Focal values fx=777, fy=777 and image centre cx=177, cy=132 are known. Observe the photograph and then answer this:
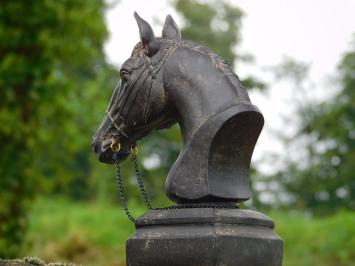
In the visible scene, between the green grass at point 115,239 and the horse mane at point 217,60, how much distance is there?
26.3ft

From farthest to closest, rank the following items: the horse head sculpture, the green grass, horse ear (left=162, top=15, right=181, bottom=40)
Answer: the green grass → horse ear (left=162, top=15, right=181, bottom=40) → the horse head sculpture

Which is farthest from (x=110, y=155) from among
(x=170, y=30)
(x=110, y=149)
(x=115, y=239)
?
(x=115, y=239)

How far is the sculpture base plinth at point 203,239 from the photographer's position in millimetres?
3498

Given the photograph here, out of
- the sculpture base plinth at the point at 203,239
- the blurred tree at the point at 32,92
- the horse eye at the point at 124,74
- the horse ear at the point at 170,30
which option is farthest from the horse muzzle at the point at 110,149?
the blurred tree at the point at 32,92

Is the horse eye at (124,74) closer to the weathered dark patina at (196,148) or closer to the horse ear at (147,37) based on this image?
the weathered dark patina at (196,148)

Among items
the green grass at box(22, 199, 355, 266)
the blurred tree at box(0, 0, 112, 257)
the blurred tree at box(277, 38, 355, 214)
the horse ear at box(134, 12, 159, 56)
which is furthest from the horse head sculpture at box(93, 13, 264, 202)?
the blurred tree at box(277, 38, 355, 214)

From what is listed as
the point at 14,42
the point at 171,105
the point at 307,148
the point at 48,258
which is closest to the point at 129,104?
the point at 171,105

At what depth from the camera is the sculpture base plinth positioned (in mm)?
3498

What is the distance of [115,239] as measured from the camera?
45.4 ft

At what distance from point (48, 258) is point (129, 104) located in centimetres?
916

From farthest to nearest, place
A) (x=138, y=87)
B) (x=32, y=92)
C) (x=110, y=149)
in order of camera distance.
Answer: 1. (x=32, y=92)
2. (x=110, y=149)
3. (x=138, y=87)

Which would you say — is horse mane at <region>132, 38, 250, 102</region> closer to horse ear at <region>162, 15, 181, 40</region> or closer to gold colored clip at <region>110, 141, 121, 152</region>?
horse ear at <region>162, 15, 181, 40</region>

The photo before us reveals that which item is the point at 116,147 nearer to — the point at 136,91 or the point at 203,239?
the point at 136,91

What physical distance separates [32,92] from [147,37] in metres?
8.04
